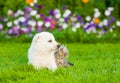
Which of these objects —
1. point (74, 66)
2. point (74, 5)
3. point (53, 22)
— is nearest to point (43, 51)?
point (74, 66)

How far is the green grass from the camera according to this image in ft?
22.5

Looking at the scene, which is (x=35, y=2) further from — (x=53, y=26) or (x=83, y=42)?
(x=83, y=42)

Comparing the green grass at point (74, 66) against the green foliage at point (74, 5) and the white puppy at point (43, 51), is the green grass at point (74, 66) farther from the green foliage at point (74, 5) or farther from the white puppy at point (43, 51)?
the green foliage at point (74, 5)

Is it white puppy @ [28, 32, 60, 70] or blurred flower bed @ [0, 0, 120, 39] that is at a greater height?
white puppy @ [28, 32, 60, 70]

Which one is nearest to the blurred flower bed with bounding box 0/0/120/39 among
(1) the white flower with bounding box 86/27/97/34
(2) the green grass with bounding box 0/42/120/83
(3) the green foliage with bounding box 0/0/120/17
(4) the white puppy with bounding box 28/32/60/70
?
(1) the white flower with bounding box 86/27/97/34

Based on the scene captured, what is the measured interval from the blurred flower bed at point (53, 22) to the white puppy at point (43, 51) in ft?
13.4

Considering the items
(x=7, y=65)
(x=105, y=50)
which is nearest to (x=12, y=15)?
(x=105, y=50)

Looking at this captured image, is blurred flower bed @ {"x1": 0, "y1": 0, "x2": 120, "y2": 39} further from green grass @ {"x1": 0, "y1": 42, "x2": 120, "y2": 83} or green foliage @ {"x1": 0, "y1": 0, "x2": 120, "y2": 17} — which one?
green grass @ {"x1": 0, "y1": 42, "x2": 120, "y2": 83}

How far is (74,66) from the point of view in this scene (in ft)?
26.6

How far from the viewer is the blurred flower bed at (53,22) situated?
473 inches

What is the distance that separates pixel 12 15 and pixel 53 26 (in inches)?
44.8

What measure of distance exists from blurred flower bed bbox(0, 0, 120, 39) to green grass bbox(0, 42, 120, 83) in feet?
3.01

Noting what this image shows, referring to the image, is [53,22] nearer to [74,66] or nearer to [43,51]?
[74,66]

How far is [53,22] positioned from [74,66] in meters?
4.38
